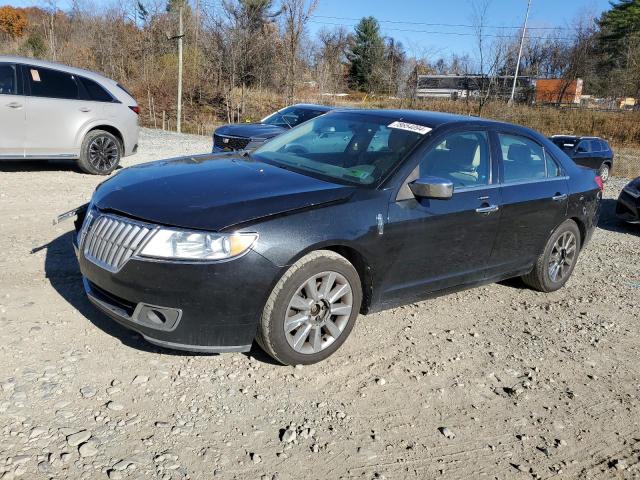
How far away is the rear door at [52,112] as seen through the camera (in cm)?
858

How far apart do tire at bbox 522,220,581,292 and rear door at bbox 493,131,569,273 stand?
0.41 ft

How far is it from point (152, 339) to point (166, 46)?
116ft

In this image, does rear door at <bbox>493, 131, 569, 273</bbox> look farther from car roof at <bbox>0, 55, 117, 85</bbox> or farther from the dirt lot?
car roof at <bbox>0, 55, 117, 85</bbox>

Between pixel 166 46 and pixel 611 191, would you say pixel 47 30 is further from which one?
pixel 611 191

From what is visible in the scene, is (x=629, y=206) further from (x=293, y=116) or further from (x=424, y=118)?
(x=293, y=116)

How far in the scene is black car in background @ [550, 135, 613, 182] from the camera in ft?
48.8

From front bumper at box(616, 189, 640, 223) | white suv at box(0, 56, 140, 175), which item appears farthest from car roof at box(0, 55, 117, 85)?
front bumper at box(616, 189, 640, 223)

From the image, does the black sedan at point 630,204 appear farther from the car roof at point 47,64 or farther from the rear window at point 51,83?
the rear window at point 51,83

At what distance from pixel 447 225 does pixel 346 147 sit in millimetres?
1033

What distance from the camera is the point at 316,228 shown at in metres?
3.44

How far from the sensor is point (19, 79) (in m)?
8.46

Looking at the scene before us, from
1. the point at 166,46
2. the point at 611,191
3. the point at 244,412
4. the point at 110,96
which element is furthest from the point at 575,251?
the point at 166,46

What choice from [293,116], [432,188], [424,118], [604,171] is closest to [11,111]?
[293,116]

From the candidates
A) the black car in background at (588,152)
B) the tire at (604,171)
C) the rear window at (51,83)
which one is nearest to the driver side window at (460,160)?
the rear window at (51,83)
